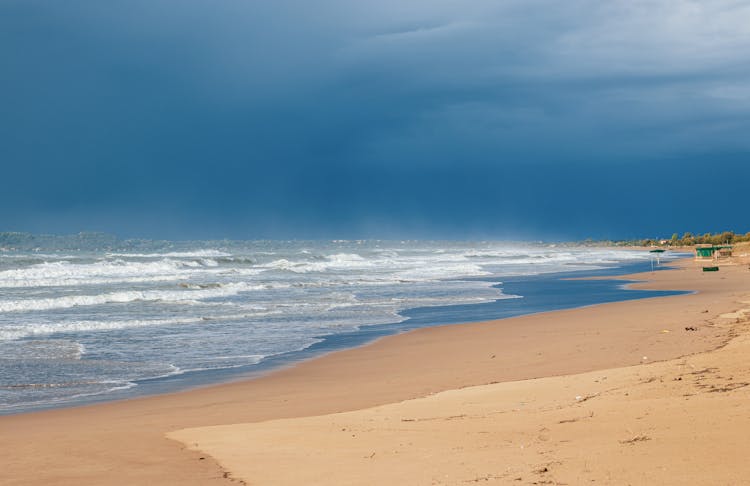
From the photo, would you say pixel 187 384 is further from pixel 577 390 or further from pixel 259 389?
pixel 577 390

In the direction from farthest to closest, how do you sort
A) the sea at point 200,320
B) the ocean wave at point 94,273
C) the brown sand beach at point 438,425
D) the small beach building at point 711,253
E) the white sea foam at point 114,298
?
1. the small beach building at point 711,253
2. the ocean wave at point 94,273
3. the white sea foam at point 114,298
4. the sea at point 200,320
5. the brown sand beach at point 438,425

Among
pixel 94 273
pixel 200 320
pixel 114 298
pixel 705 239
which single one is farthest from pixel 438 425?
pixel 705 239

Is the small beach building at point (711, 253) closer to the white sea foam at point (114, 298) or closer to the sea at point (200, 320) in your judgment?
the sea at point (200, 320)

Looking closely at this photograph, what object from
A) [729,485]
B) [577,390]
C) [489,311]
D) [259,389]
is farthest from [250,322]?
[729,485]

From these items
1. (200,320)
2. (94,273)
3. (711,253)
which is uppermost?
(94,273)

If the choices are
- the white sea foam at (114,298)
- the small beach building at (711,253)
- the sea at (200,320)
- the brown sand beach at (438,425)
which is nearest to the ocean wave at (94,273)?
the sea at (200,320)

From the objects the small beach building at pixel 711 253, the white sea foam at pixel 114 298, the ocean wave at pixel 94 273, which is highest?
the ocean wave at pixel 94 273

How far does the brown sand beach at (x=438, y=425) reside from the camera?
18.2ft

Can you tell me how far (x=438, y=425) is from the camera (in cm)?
742

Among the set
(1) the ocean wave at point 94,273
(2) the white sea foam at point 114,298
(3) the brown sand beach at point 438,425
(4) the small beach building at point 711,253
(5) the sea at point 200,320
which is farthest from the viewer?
(4) the small beach building at point 711,253

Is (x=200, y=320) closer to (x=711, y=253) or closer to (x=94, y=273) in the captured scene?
(x=94, y=273)

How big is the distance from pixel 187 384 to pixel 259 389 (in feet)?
4.71

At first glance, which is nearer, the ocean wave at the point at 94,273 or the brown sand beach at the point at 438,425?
the brown sand beach at the point at 438,425

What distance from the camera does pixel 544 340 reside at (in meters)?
15.4
